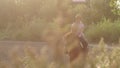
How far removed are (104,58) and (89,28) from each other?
1979 cm

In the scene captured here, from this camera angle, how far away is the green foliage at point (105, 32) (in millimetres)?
22406

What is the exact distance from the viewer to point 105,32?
22922 mm

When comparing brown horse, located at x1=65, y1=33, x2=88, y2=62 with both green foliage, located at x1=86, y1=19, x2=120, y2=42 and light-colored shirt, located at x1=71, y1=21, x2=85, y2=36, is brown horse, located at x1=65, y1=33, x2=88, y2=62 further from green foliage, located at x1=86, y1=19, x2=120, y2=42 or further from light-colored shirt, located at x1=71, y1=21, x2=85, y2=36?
green foliage, located at x1=86, y1=19, x2=120, y2=42

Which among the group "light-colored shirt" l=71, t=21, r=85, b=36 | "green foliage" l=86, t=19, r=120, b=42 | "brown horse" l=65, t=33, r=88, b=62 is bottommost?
"green foliage" l=86, t=19, r=120, b=42

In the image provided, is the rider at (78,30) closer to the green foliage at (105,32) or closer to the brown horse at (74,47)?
the brown horse at (74,47)

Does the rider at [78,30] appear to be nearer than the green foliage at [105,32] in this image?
Yes

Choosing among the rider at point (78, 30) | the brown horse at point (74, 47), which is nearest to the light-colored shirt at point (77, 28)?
the rider at point (78, 30)

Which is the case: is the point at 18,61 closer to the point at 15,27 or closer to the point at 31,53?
the point at 31,53

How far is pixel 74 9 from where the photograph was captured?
1037 inches

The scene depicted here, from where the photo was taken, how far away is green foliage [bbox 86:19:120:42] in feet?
73.5

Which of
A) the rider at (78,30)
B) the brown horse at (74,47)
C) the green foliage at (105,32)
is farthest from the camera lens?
the green foliage at (105,32)

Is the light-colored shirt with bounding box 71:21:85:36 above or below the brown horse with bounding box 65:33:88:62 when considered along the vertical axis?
above

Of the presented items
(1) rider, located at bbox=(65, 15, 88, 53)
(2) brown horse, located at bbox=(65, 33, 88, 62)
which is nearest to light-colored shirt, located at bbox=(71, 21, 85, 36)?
(1) rider, located at bbox=(65, 15, 88, 53)

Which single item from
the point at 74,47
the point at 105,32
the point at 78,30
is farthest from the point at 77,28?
the point at 105,32
